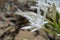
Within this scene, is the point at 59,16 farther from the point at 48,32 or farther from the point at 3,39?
the point at 3,39

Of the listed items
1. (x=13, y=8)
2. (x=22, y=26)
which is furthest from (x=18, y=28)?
(x=13, y=8)

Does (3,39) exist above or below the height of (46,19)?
below

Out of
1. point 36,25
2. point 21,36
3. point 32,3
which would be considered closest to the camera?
point 36,25

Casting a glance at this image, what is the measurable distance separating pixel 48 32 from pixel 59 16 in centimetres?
11

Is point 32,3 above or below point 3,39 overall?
above

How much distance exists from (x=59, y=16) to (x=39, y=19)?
15cm

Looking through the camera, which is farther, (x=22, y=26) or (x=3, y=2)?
(x=3, y=2)

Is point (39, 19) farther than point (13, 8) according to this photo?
No

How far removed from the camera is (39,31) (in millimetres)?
1012

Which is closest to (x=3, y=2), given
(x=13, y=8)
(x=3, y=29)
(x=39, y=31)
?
(x=13, y=8)

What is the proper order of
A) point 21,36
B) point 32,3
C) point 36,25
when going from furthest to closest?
1. point 32,3
2. point 21,36
3. point 36,25

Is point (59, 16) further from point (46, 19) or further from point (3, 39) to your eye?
point (3, 39)

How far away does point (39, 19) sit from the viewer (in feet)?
2.98

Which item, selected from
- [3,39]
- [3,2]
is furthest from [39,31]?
[3,2]
